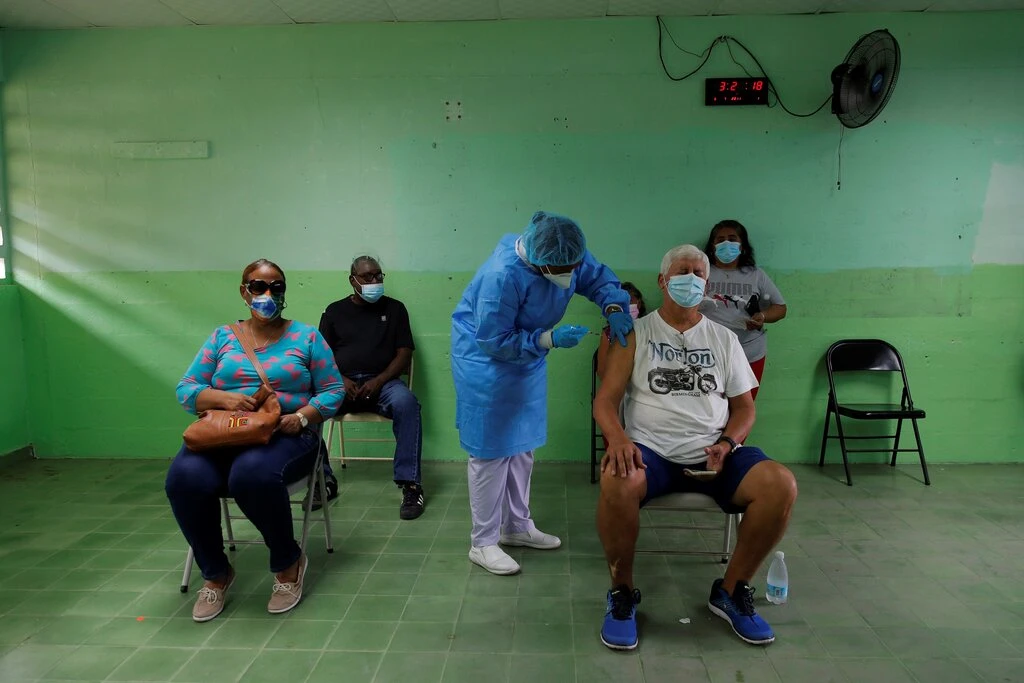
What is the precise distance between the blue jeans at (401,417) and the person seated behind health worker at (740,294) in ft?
5.59

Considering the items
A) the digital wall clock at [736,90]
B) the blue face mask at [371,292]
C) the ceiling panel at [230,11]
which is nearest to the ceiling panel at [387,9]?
the ceiling panel at [230,11]

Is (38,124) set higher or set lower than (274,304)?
higher

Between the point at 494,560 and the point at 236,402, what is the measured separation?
116 cm

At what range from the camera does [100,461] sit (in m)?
3.78

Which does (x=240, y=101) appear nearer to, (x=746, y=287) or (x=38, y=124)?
(x=38, y=124)

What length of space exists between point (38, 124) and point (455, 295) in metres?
2.79

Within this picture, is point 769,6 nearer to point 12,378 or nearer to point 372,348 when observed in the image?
point 372,348

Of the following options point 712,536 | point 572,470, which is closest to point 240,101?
point 572,470

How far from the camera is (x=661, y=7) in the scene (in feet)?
10.8

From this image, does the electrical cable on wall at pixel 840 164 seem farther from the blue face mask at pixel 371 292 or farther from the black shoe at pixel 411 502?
the black shoe at pixel 411 502

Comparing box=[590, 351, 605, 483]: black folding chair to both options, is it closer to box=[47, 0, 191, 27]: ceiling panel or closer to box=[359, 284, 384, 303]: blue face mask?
box=[359, 284, 384, 303]: blue face mask

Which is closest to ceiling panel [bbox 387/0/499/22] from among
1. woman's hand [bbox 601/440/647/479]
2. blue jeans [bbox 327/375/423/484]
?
blue jeans [bbox 327/375/423/484]

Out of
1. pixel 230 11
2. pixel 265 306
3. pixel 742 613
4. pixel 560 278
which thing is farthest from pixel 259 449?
pixel 230 11

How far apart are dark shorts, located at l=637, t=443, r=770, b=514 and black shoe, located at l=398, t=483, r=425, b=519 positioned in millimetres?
1336
